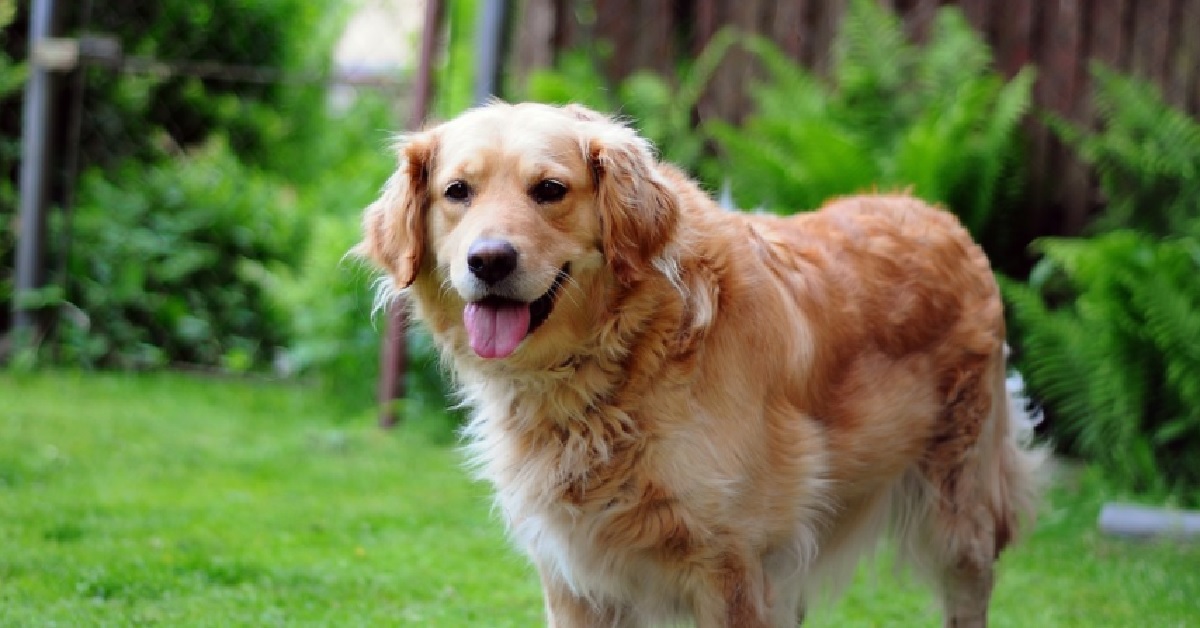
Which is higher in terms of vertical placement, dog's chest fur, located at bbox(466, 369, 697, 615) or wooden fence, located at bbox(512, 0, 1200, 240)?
wooden fence, located at bbox(512, 0, 1200, 240)

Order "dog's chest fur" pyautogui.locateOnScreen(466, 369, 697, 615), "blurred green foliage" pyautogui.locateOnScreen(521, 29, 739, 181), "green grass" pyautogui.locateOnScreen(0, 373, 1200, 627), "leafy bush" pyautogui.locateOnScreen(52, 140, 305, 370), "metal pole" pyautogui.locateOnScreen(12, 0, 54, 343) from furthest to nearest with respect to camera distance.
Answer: "leafy bush" pyautogui.locateOnScreen(52, 140, 305, 370) → "metal pole" pyautogui.locateOnScreen(12, 0, 54, 343) → "blurred green foliage" pyautogui.locateOnScreen(521, 29, 739, 181) → "green grass" pyautogui.locateOnScreen(0, 373, 1200, 627) → "dog's chest fur" pyautogui.locateOnScreen(466, 369, 697, 615)

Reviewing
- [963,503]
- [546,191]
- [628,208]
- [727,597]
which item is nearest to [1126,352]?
[963,503]

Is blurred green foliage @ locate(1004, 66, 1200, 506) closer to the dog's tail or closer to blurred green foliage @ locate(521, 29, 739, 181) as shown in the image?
the dog's tail

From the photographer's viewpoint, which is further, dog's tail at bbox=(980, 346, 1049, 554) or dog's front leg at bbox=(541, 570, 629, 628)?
dog's tail at bbox=(980, 346, 1049, 554)

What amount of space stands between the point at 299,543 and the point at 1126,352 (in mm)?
3594

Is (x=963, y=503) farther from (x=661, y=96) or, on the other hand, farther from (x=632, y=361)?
(x=661, y=96)

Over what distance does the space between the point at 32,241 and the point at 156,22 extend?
1.85 m

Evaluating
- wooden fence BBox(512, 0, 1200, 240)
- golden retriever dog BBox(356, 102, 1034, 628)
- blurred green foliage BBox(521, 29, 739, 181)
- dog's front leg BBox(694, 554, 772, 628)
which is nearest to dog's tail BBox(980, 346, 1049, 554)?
golden retriever dog BBox(356, 102, 1034, 628)

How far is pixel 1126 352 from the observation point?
6.23 m

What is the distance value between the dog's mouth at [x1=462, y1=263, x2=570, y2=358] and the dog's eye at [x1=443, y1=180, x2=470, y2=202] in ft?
0.90

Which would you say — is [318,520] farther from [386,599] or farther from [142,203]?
[142,203]

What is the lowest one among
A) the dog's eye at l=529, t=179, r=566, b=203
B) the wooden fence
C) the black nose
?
the black nose

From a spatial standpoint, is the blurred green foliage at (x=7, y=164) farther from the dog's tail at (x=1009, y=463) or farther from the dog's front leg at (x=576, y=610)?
the dog's tail at (x=1009, y=463)

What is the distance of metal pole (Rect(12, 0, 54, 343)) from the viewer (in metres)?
8.68
